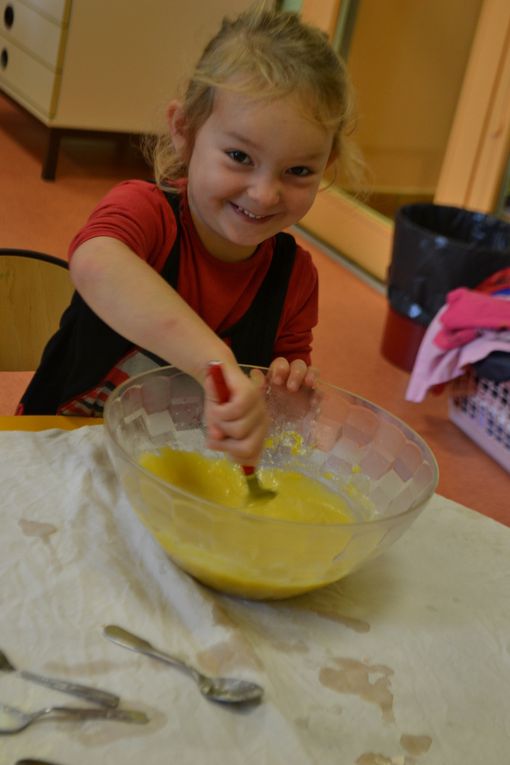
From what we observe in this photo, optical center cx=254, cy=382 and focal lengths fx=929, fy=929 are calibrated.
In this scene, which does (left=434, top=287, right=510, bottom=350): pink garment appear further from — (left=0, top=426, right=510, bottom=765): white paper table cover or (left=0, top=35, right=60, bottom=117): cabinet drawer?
(left=0, top=35, right=60, bottom=117): cabinet drawer

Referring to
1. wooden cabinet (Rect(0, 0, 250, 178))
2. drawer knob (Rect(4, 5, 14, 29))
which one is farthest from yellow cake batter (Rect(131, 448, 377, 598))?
drawer knob (Rect(4, 5, 14, 29))

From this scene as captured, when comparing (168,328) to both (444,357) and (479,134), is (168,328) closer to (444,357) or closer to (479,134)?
(444,357)

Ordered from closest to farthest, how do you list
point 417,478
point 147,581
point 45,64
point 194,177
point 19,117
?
point 147,581, point 417,478, point 194,177, point 45,64, point 19,117

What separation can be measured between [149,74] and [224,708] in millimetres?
2814

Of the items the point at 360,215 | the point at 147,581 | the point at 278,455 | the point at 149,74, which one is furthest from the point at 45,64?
the point at 147,581

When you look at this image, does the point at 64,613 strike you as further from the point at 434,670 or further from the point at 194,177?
the point at 194,177

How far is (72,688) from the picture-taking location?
0.58m

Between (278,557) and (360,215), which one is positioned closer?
(278,557)

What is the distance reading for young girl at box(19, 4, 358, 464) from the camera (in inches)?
32.7

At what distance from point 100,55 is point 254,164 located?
89.2 inches

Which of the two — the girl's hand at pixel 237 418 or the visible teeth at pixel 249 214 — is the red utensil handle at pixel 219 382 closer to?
the girl's hand at pixel 237 418

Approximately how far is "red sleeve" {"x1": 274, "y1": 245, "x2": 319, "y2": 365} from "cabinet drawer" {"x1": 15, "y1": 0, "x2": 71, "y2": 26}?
2019mm

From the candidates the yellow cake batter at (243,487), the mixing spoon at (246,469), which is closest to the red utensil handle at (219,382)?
the mixing spoon at (246,469)

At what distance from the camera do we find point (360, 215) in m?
3.03
